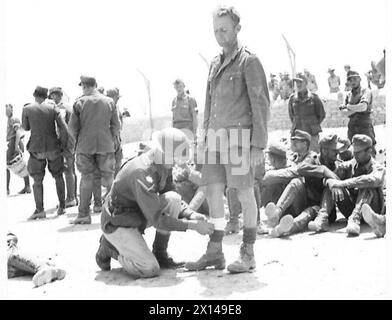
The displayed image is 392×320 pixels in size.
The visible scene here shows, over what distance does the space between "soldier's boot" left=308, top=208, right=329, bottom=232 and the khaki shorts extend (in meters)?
1.50

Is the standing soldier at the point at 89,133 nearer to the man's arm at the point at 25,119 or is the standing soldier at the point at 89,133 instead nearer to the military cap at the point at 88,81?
the military cap at the point at 88,81

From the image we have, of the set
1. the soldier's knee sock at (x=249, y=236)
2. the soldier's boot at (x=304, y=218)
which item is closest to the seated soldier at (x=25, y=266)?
the soldier's knee sock at (x=249, y=236)

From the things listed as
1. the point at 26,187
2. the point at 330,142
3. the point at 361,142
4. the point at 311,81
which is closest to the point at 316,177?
the point at 330,142

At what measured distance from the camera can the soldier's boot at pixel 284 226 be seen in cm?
493

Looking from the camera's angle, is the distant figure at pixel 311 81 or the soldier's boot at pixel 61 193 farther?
the distant figure at pixel 311 81

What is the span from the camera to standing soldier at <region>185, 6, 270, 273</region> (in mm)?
3678

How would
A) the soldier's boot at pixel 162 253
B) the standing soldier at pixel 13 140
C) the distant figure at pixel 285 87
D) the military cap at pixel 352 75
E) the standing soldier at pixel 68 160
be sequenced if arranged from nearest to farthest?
the soldier's boot at pixel 162 253, the military cap at pixel 352 75, the standing soldier at pixel 68 160, the standing soldier at pixel 13 140, the distant figure at pixel 285 87

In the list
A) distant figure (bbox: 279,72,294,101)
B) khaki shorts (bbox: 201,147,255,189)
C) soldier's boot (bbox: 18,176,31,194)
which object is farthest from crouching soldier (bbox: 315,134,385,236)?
distant figure (bbox: 279,72,294,101)

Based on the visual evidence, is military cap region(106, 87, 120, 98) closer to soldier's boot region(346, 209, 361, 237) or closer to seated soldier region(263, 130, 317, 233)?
seated soldier region(263, 130, 317, 233)

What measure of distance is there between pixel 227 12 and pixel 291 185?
236 cm

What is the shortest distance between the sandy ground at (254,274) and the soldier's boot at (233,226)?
130mm

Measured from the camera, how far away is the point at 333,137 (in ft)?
18.1

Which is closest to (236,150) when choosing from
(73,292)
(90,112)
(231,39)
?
(231,39)
